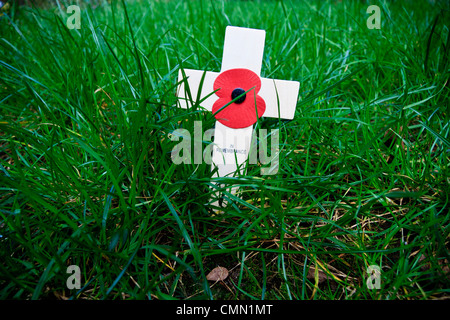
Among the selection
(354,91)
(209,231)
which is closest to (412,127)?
(354,91)

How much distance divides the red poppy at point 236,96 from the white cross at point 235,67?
24mm

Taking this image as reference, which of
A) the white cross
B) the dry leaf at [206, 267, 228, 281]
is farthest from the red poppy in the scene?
the dry leaf at [206, 267, 228, 281]

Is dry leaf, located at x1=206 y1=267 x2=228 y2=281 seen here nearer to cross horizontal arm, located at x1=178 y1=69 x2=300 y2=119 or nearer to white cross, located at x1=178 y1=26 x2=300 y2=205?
white cross, located at x1=178 y1=26 x2=300 y2=205

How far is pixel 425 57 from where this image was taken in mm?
1729

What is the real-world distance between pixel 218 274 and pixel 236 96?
67 centimetres

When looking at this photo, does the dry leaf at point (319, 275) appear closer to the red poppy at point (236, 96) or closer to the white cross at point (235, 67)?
the white cross at point (235, 67)

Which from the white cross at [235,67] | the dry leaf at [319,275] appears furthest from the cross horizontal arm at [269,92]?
the dry leaf at [319,275]

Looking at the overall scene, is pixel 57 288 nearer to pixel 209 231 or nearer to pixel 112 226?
pixel 112 226

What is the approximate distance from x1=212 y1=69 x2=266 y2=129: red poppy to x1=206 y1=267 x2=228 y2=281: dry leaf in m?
0.54

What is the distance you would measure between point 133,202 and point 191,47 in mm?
1272

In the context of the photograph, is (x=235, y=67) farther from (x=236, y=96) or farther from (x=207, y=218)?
(x=207, y=218)

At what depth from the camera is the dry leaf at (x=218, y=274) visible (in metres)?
1.07

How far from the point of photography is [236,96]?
1212mm

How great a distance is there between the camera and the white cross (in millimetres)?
1213
